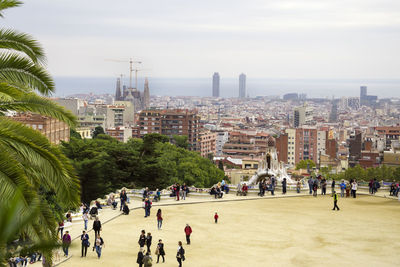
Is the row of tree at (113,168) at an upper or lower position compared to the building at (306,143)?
upper

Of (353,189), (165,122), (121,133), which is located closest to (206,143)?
(165,122)

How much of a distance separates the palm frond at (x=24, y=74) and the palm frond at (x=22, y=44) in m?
0.21

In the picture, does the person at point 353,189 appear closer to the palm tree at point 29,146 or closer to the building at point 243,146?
the palm tree at point 29,146

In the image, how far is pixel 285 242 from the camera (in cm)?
2069

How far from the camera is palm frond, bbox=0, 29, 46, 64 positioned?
10570 millimetres

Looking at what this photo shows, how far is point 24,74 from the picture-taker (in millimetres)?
10742

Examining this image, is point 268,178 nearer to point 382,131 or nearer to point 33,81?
point 33,81

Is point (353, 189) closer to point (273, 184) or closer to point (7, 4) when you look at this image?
point (273, 184)

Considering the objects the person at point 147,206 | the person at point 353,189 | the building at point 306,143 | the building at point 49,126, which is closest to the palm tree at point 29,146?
the person at point 147,206

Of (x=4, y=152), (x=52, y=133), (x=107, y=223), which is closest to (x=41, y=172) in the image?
(x=4, y=152)

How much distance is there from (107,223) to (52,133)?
205ft

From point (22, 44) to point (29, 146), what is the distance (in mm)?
2217

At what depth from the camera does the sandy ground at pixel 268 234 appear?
1859 centimetres

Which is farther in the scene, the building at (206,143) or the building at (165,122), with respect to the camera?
the building at (206,143)
